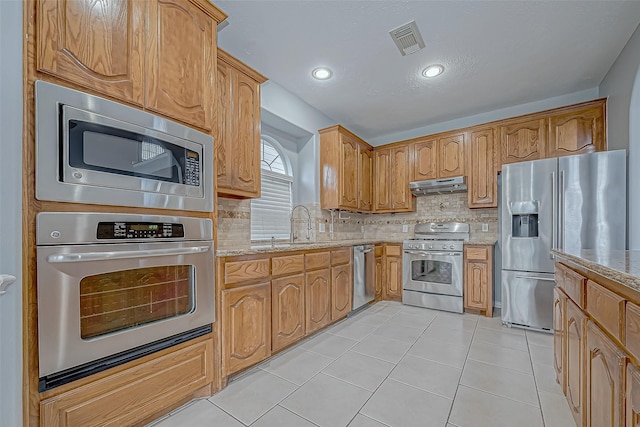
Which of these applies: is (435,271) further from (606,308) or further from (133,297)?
(133,297)

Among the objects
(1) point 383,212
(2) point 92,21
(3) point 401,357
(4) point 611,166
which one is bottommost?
(3) point 401,357

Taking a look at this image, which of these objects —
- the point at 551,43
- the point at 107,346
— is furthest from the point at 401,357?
the point at 551,43

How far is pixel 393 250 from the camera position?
13.3 feet

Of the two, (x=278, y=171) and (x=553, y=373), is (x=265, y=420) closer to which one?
(x=553, y=373)

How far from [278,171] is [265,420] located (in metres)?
2.63

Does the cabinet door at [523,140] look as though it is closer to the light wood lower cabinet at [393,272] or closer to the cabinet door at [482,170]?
the cabinet door at [482,170]

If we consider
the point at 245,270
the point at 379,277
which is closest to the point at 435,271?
the point at 379,277

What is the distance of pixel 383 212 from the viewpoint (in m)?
4.64

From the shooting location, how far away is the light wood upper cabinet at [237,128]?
2178 mm

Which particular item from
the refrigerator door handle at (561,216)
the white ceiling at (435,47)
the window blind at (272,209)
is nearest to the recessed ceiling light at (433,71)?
the white ceiling at (435,47)

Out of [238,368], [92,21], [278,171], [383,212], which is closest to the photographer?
[92,21]
